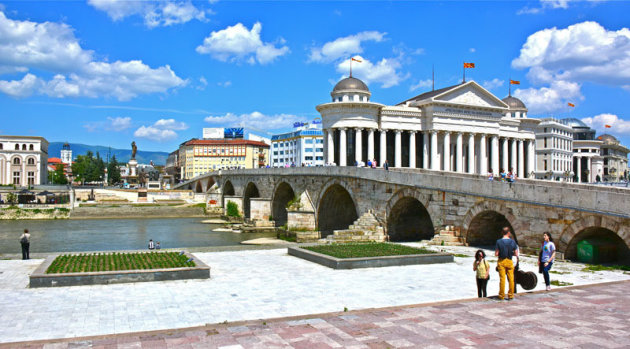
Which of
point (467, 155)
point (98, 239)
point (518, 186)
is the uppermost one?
point (467, 155)

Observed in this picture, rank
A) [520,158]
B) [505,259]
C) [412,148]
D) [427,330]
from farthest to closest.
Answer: [520,158]
[412,148]
[505,259]
[427,330]

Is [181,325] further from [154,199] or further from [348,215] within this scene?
[154,199]

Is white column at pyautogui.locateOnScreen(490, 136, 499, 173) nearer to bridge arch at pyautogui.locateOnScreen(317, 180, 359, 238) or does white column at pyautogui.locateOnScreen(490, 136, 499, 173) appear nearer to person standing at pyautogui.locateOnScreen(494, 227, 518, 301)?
bridge arch at pyautogui.locateOnScreen(317, 180, 359, 238)

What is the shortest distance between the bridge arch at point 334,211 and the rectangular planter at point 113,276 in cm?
2300

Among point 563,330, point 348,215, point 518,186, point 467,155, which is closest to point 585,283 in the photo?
point 563,330

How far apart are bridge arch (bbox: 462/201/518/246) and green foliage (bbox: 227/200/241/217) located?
36766mm

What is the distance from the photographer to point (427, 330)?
7777mm

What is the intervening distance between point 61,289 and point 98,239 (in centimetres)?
2617

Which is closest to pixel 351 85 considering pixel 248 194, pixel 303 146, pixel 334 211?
pixel 248 194

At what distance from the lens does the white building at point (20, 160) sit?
8481 centimetres

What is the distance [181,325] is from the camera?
838cm

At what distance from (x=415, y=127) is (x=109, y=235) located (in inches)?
1173

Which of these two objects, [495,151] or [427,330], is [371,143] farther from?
[427,330]

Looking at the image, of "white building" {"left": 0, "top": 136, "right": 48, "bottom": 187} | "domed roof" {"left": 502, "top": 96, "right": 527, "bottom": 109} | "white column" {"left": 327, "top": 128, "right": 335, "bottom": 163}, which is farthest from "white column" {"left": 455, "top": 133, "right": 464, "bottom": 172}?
"white building" {"left": 0, "top": 136, "right": 48, "bottom": 187}
